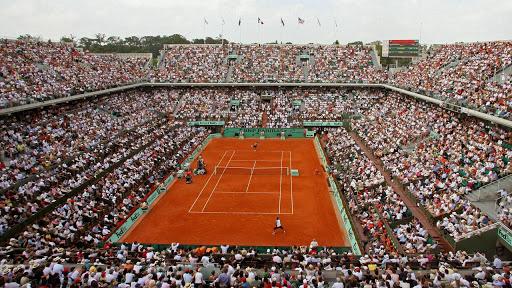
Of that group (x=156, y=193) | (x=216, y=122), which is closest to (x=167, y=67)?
(x=216, y=122)

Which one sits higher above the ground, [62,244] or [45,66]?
[45,66]

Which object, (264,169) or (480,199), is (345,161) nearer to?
(264,169)

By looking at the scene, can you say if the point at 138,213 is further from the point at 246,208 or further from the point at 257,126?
the point at 257,126

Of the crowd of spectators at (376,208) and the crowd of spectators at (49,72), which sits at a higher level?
the crowd of spectators at (49,72)

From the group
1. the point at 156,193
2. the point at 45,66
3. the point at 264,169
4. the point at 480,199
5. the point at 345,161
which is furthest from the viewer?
the point at 45,66

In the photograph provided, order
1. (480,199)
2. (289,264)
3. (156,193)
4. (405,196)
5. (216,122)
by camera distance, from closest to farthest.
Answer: (289,264) < (480,199) < (405,196) < (156,193) < (216,122)

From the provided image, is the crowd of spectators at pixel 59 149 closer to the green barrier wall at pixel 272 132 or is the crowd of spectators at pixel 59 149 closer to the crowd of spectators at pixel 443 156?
the green barrier wall at pixel 272 132

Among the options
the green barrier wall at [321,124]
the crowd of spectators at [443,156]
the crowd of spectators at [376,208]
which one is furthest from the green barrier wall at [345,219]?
the green barrier wall at [321,124]
